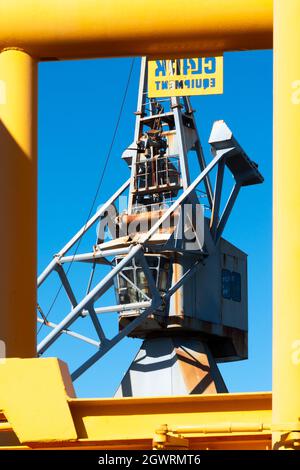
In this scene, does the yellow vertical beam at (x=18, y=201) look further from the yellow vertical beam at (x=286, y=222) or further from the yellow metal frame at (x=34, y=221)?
the yellow vertical beam at (x=286, y=222)

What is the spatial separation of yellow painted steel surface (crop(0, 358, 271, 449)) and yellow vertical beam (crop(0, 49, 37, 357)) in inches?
46.6

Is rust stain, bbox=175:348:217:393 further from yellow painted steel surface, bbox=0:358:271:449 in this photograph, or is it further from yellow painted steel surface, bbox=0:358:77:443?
yellow painted steel surface, bbox=0:358:77:443

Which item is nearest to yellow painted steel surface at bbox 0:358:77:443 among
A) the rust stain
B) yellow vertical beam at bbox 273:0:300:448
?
yellow vertical beam at bbox 273:0:300:448

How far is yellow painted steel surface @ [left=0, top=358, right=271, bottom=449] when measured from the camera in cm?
700

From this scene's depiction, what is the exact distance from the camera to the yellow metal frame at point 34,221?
682 cm

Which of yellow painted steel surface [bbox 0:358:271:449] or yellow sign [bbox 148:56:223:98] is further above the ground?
yellow sign [bbox 148:56:223:98]

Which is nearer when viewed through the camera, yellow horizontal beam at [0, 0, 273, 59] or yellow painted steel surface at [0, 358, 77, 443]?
yellow painted steel surface at [0, 358, 77, 443]

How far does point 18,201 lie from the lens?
8.59 m

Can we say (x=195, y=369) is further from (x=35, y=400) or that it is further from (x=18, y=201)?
(x=35, y=400)

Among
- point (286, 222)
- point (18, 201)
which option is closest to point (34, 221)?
point (18, 201)

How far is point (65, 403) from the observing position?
7.07 metres

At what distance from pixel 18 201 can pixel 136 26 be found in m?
1.58

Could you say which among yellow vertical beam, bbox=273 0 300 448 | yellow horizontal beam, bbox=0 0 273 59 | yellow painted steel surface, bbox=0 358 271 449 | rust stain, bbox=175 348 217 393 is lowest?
rust stain, bbox=175 348 217 393
